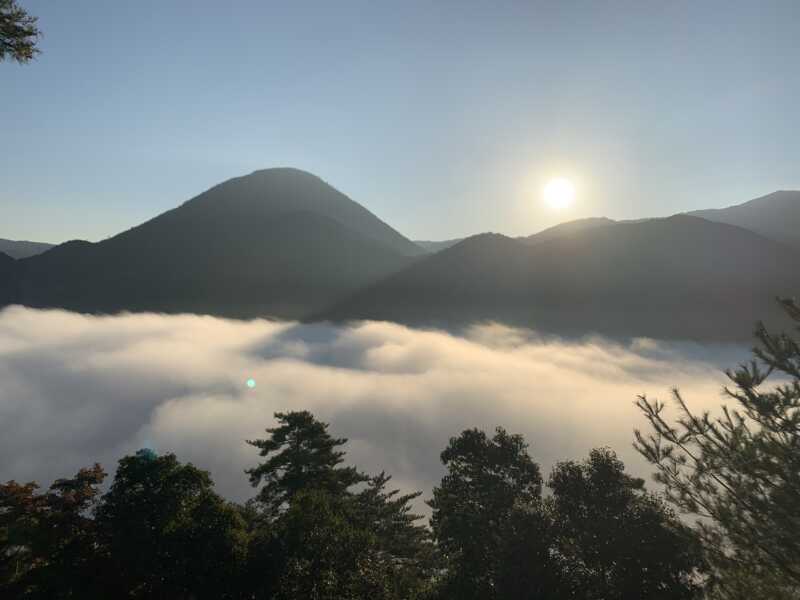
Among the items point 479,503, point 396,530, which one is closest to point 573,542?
point 479,503

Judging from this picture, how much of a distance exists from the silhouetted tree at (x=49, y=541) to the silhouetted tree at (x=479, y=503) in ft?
53.5

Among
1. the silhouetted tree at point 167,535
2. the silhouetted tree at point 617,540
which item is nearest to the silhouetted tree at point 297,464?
the silhouetted tree at point 167,535

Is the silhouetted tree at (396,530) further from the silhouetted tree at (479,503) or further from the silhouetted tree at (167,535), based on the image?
the silhouetted tree at (167,535)

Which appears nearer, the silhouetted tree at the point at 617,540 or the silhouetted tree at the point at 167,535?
the silhouetted tree at the point at 617,540

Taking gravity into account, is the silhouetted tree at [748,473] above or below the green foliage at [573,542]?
above

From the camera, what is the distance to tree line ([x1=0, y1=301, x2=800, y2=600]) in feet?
37.6

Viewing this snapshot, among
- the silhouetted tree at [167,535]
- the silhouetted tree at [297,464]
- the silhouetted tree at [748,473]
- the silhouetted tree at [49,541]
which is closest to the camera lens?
the silhouetted tree at [748,473]

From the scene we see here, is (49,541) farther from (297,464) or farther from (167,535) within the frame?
(297,464)

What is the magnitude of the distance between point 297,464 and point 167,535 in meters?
12.3

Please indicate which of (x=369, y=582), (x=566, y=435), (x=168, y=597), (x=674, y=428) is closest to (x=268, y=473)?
(x=168, y=597)

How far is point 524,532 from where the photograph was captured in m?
16.7

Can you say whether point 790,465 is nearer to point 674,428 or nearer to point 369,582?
point 674,428

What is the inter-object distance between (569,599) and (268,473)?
887 inches

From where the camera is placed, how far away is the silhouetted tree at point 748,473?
35.2 feet
